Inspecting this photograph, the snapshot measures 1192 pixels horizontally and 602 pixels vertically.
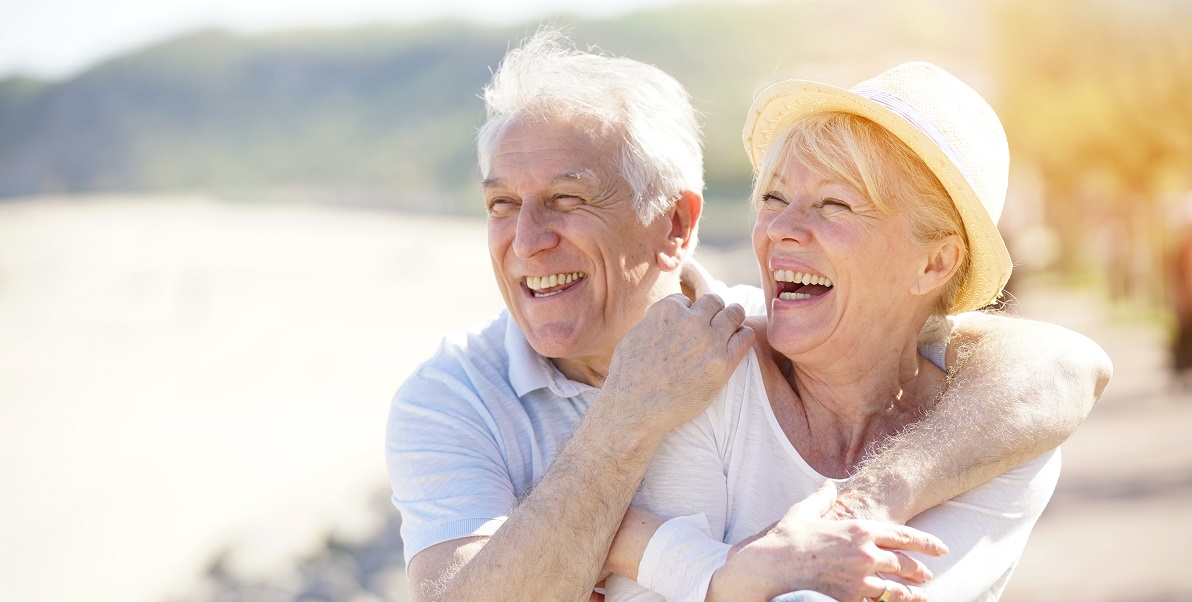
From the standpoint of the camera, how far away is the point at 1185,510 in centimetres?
868

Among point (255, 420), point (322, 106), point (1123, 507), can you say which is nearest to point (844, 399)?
point (1123, 507)

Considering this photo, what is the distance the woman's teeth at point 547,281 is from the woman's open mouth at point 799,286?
2.10 feet

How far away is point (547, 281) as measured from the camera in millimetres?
2807

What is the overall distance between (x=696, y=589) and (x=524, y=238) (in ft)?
3.64

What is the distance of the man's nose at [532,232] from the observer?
274 centimetres

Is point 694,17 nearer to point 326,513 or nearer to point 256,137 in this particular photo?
point 256,137

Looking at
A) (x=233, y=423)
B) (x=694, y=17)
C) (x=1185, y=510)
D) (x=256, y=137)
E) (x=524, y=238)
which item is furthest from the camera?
(x=694, y=17)

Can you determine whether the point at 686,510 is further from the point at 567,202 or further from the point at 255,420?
the point at 255,420

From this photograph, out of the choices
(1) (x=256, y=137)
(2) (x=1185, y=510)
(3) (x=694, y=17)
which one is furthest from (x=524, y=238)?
(3) (x=694, y=17)

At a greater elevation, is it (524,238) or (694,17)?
(694,17)

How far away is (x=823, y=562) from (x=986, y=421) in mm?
577

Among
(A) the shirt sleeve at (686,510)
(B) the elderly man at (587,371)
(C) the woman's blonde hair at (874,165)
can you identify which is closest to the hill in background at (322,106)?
(B) the elderly man at (587,371)

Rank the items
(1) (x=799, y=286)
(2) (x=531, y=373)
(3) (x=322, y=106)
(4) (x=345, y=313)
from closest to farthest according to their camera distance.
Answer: (1) (x=799, y=286) → (2) (x=531, y=373) → (4) (x=345, y=313) → (3) (x=322, y=106)

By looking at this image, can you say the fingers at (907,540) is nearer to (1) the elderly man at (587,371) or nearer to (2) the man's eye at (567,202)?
(1) the elderly man at (587,371)
